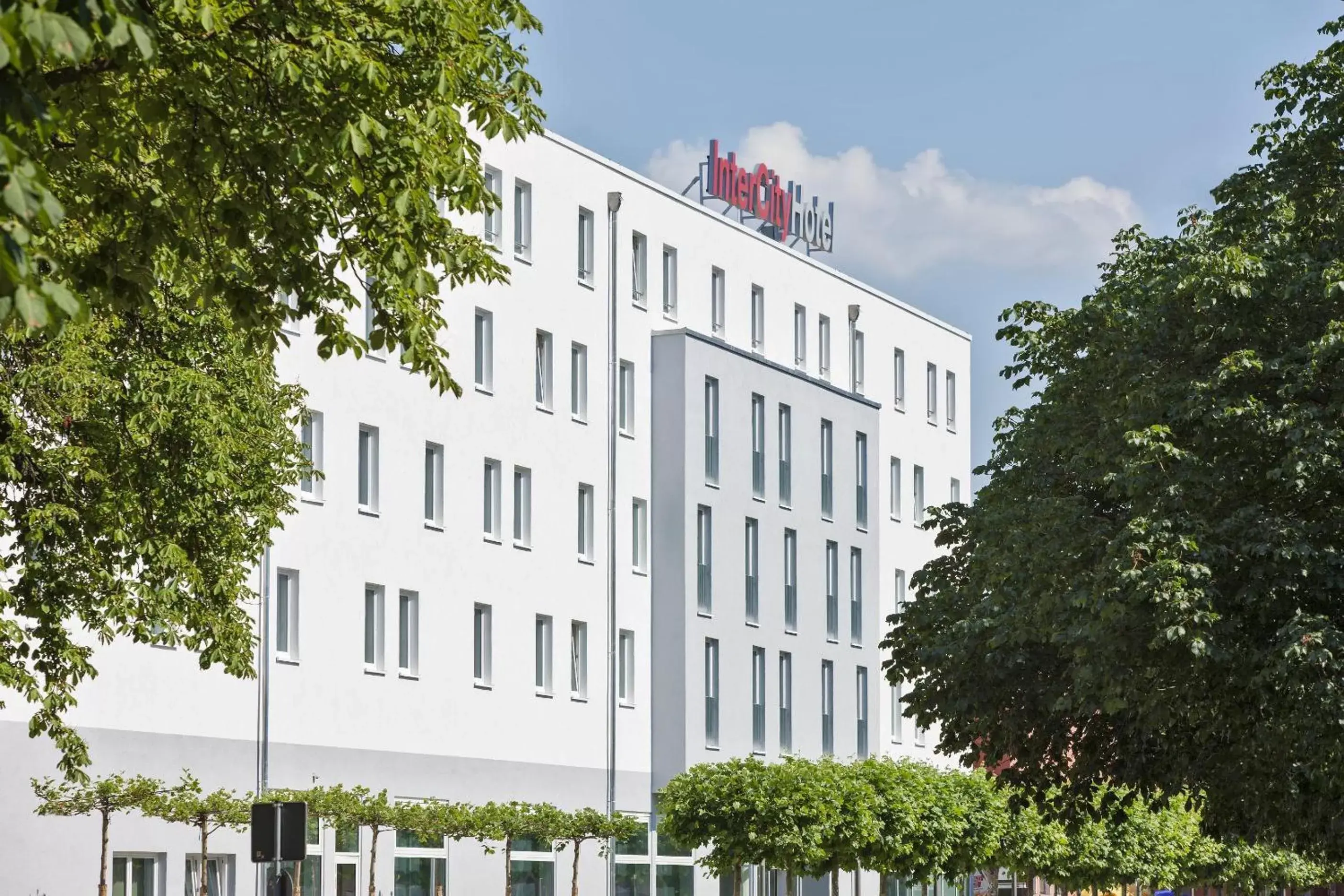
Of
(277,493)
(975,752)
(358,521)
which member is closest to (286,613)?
(358,521)

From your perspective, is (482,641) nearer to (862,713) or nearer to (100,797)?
(100,797)

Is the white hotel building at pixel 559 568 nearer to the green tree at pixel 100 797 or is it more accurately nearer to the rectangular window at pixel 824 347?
the rectangular window at pixel 824 347

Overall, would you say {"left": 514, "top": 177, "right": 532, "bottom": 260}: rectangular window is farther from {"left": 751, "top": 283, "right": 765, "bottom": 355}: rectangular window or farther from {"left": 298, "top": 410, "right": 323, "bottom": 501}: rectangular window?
{"left": 751, "top": 283, "right": 765, "bottom": 355}: rectangular window

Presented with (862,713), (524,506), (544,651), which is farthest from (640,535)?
(862,713)

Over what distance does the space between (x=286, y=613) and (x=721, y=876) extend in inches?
713

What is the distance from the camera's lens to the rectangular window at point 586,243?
54.5 m

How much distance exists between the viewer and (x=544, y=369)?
52.8 metres

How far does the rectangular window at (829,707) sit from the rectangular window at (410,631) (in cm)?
1817

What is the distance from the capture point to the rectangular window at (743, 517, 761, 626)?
195 ft

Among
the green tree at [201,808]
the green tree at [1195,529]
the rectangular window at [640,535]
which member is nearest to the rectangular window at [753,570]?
the rectangular window at [640,535]

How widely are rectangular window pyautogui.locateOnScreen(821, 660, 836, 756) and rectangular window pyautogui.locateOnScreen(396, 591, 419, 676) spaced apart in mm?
18172

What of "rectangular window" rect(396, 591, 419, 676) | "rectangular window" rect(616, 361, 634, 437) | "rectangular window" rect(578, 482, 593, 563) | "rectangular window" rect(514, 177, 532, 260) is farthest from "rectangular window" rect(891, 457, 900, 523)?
"rectangular window" rect(396, 591, 419, 676)

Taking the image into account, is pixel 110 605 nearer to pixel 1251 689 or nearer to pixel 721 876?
pixel 1251 689

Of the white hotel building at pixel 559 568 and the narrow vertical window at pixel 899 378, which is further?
the narrow vertical window at pixel 899 378
